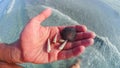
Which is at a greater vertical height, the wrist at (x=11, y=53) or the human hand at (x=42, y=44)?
the human hand at (x=42, y=44)

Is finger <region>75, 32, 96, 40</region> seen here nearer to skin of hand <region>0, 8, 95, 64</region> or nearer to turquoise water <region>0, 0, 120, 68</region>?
skin of hand <region>0, 8, 95, 64</region>

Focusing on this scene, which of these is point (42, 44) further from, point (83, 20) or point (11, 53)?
point (83, 20)

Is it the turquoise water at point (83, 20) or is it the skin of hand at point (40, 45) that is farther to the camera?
the turquoise water at point (83, 20)

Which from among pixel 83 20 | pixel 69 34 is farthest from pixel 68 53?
pixel 83 20

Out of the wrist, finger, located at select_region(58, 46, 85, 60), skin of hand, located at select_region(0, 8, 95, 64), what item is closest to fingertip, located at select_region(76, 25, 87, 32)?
skin of hand, located at select_region(0, 8, 95, 64)

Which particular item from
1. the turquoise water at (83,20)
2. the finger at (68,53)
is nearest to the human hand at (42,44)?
the finger at (68,53)

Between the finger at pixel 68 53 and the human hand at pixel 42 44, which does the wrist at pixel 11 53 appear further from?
the finger at pixel 68 53
